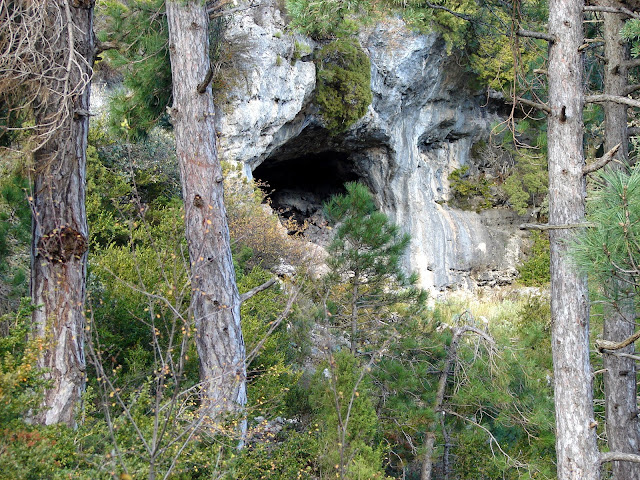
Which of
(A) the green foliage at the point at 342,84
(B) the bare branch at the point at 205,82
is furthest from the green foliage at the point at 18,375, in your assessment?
(A) the green foliage at the point at 342,84

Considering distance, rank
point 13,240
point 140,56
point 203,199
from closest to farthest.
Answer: point 203,199 < point 140,56 < point 13,240

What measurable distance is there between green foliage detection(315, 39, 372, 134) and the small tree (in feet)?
22.4

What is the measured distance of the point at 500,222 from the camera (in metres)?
19.4

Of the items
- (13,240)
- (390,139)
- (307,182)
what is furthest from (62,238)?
(307,182)

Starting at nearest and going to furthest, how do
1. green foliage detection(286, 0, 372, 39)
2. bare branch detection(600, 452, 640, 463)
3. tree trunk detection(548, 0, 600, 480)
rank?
bare branch detection(600, 452, 640, 463), tree trunk detection(548, 0, 600, 480), green foliage detection(286, 0, 372, 39)

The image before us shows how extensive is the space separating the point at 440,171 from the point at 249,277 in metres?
12.1

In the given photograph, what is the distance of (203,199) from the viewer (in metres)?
6.07

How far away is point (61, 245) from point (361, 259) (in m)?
4.03

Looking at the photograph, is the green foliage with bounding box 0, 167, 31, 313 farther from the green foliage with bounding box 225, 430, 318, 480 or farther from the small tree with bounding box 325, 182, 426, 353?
the small tree with bounding box 325, 182, 426, 353

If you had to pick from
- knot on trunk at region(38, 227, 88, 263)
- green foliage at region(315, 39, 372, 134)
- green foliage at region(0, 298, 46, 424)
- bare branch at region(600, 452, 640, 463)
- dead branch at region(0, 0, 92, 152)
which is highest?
green foliage at region(315, 39, 372, 134)

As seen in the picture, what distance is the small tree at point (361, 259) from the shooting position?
7.75 metres

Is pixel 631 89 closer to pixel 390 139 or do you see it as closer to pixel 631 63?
pixel 631 63

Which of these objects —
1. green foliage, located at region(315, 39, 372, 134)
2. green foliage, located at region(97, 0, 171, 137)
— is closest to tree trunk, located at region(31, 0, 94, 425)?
green foliage, located at region(97, 0, 171, 137)

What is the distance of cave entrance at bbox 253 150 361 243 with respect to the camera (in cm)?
1795
